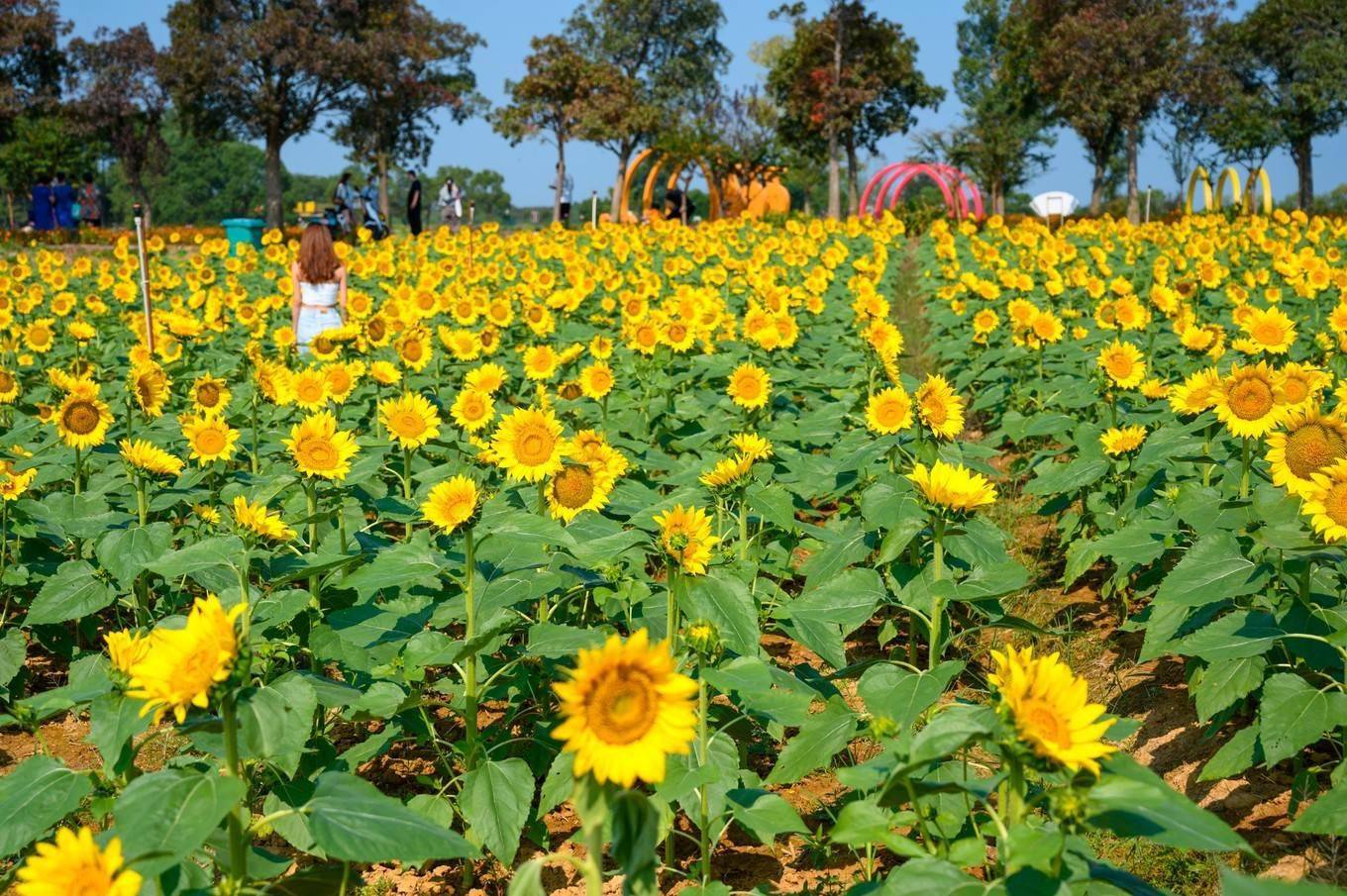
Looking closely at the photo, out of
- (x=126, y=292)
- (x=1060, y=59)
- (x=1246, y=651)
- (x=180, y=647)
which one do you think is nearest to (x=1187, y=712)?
(x=1246, y=651)

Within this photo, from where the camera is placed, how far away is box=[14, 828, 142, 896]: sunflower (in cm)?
154

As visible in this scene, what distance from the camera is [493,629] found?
8.96 feet

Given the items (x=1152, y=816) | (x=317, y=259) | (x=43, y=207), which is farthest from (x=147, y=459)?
(x=43, y=207)

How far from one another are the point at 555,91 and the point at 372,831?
140 ft

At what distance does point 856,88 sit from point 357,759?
37259 mm

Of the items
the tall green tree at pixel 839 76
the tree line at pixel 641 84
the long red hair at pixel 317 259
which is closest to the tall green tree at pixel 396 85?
the tree line at pixel 641 84

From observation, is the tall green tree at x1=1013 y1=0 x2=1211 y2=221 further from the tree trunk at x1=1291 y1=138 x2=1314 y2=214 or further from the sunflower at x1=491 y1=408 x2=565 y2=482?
the sunflower at x1=491 y1=408 x2=565 y2=482

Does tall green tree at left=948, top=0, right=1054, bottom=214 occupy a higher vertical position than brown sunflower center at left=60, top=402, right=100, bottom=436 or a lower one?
higher

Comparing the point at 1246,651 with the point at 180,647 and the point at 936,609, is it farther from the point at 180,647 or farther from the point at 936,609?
the point at 180,647

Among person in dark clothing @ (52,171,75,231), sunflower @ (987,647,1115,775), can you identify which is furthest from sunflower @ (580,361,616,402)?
person in dark clothing @ (52,171,75,231)

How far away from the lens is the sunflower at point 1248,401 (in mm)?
3641

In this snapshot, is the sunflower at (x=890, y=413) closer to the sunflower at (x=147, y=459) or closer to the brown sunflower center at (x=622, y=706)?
the sunflower at (x=147, y=459)

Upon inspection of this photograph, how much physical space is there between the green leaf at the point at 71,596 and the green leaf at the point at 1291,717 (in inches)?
124

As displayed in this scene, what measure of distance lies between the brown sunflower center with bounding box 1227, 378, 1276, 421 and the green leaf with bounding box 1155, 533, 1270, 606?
0.63m
